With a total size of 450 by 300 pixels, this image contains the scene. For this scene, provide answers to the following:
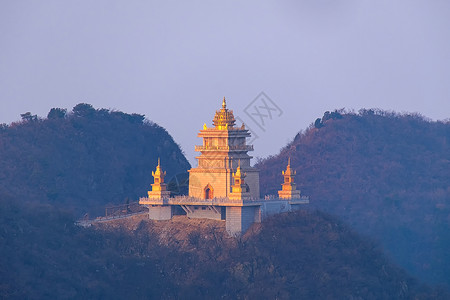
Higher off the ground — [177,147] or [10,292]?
[177,147]

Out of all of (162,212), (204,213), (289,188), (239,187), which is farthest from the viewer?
(289,188)

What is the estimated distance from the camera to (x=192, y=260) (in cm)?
14800

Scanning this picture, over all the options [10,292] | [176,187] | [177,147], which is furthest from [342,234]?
[177,147]

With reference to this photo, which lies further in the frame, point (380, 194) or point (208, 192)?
point (380, 194)

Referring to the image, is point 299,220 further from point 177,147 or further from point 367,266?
point 177,147

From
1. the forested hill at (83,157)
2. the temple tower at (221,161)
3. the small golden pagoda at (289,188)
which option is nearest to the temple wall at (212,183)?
the temple tower at (221,161)

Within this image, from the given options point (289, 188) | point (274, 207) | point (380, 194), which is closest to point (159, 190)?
point (274, 207)

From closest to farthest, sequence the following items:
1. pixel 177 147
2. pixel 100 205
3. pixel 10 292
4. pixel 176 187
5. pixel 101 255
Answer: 1. pixel 10 292
2. pixel 101 255
3. pixel 176 187
4. pixel 100 205
5. pixel 177 147

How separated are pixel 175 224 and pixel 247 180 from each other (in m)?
5.93

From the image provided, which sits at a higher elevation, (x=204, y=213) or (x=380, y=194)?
(x=380, y=194)

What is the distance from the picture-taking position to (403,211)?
18875 cm

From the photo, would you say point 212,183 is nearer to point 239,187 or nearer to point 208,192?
point 208,192

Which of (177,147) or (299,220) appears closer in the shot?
(299,220)

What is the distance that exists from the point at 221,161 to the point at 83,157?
38.9m
